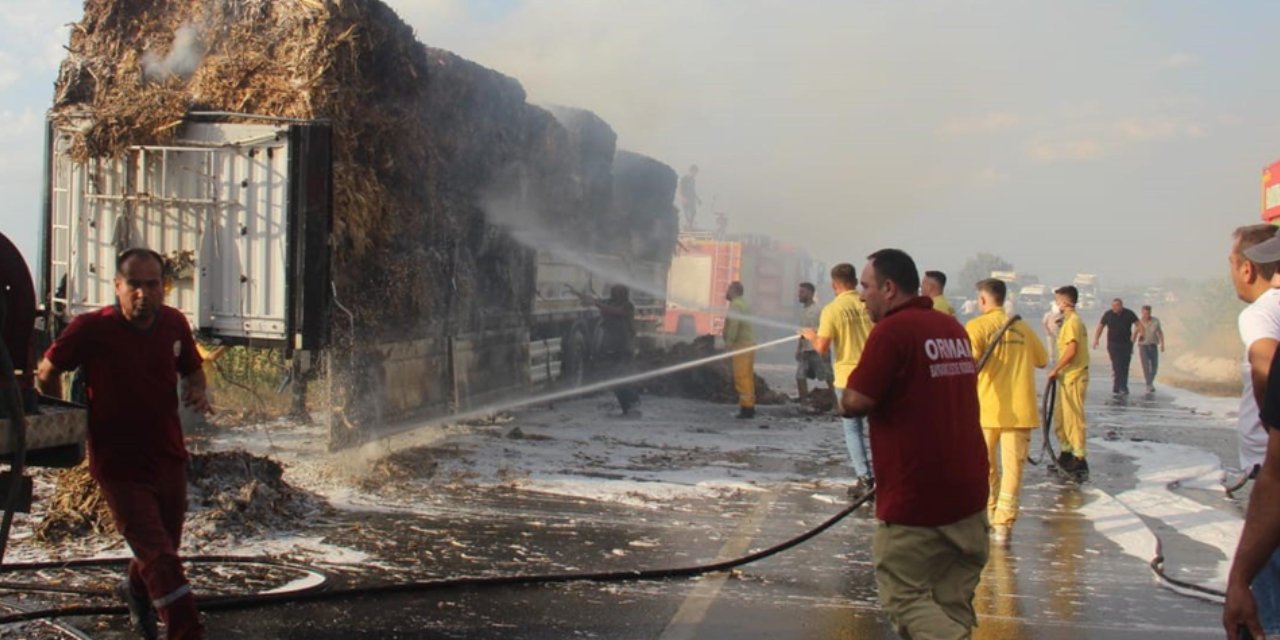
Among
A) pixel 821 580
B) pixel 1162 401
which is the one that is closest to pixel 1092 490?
pixel 821 580

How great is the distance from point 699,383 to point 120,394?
12.6 m

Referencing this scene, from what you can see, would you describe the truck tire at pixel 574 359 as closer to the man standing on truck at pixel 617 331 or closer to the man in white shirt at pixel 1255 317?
the man standing on truck at pixel 617 331

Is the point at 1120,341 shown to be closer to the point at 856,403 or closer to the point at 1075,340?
the point at 1075,340

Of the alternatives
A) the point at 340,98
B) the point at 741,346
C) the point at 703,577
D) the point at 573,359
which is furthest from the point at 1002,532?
the point at 573,359

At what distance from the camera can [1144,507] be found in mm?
9211

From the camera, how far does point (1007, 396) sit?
7895 mm

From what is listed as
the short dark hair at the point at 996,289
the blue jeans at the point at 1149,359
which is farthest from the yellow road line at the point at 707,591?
the blue jeans at the point at 1149,359

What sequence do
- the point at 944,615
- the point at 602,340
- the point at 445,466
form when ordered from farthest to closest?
the point at 602,340 < the point at 445,466 < the point at 944,615

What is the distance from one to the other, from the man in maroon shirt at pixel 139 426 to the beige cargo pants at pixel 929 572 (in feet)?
8.79

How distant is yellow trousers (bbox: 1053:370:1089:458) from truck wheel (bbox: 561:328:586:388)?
622 cm

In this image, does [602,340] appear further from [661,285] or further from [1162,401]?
[1162,401]

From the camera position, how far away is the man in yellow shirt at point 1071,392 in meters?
10.6

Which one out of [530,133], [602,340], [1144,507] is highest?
[530,133]

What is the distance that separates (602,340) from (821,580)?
9019 mm
